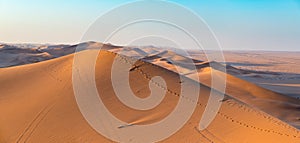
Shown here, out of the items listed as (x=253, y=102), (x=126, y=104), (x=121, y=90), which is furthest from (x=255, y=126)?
(x=253, y=102)

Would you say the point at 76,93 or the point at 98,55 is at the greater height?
the point at 98,55

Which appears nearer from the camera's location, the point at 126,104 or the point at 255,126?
the point at 255,126

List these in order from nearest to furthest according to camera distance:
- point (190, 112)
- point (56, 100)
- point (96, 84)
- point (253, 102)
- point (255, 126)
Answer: point (255, 126)
point (190, 112)
point (56, 100)
point (96, 84)
point (253, 102)

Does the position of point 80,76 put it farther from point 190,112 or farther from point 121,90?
point 190,112

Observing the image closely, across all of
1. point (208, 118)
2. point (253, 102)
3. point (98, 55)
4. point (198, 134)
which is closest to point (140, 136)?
point (198, 134)

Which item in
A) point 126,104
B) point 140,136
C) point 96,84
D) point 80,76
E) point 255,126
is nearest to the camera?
point 140,136

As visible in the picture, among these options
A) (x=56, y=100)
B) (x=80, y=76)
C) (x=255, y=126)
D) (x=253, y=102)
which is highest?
(x=253, y=102)
